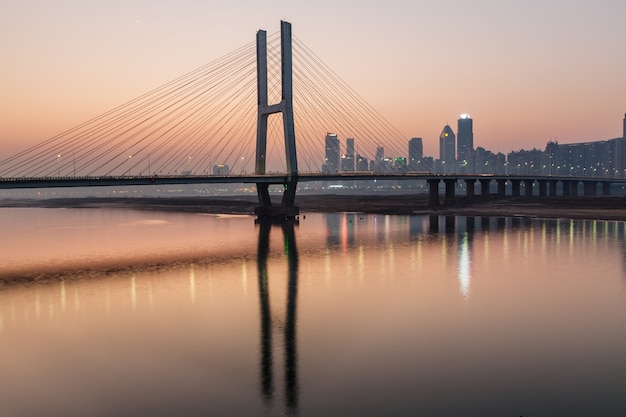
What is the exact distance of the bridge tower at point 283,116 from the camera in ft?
223

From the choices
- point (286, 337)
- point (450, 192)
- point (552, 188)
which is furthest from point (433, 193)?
point (286, 337)

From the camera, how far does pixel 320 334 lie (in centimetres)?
1856

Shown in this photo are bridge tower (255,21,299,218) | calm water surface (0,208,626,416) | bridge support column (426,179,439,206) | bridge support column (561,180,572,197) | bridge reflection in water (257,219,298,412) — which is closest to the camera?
calm water surface (0,208,626,416)

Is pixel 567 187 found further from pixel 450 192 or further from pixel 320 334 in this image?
pixel 320 334

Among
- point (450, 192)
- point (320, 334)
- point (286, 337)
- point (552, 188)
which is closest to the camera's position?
point (286, 337)

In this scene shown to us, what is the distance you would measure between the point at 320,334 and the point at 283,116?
52194 mm

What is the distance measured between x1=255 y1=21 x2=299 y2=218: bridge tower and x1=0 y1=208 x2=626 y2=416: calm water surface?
3058 cm

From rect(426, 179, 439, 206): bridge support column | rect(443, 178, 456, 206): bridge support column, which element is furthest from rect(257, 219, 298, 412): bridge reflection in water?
rect(443, 178, 456, 206): bridge support column

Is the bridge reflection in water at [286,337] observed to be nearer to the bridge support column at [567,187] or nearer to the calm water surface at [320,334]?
the calm water surface at [320,334]

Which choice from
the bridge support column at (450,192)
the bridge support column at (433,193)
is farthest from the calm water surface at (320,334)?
the bridge support column at (450,192)

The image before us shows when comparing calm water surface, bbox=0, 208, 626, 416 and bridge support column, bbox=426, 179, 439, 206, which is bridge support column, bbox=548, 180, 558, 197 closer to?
bridge support column, bbox=426, 179, 439, 206

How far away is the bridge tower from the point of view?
223ft

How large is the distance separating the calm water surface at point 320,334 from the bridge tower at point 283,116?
30576 millimetres

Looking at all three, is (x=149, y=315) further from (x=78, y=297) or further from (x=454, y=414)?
(x=454, y=414)
